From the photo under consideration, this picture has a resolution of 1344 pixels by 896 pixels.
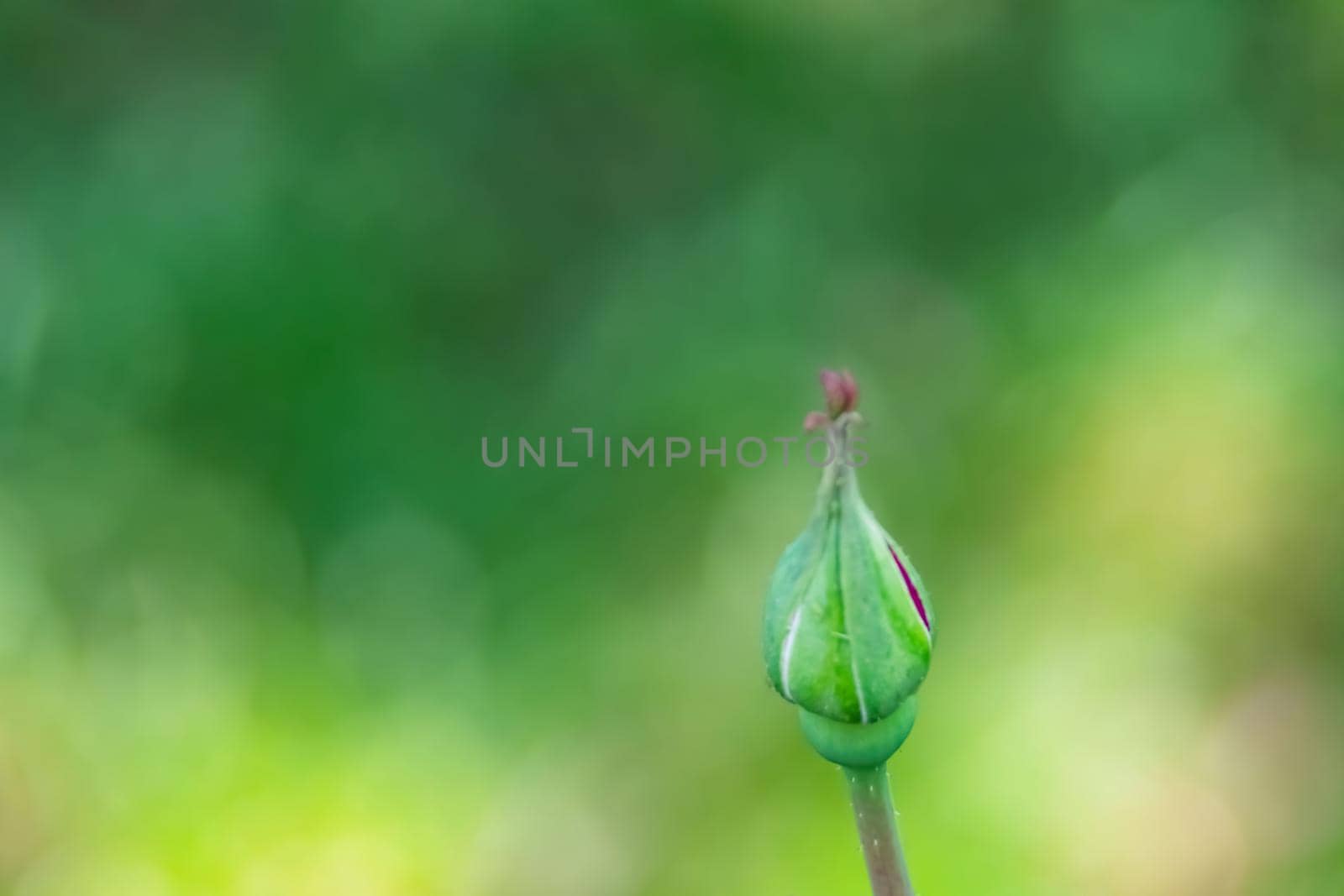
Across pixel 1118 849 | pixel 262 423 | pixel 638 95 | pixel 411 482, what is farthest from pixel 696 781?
pixel 638 95

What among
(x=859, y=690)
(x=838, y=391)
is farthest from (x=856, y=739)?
(x=838, y=391)

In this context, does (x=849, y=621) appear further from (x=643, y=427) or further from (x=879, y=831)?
(x=643, y=427)

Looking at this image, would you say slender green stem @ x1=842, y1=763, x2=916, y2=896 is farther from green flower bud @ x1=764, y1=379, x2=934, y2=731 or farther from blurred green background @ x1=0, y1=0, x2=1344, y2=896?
blurred green background @ x1=0, y1=0, x2=1344, y2=896

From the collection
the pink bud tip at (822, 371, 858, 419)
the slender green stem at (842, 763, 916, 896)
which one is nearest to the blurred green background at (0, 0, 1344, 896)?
→ the slender green stem at (842, 763, 916, 896)

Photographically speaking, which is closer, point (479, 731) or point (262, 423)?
point (479, 731)

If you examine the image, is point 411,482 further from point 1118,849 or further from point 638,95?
point 1118,849

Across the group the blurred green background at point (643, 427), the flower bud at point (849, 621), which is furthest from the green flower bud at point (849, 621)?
the blurred green background at point (643, 427)

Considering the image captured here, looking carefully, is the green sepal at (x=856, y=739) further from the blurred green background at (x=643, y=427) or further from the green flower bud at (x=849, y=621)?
the blurred green background at (x=643, y=427)

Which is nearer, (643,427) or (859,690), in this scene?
(859,690)
